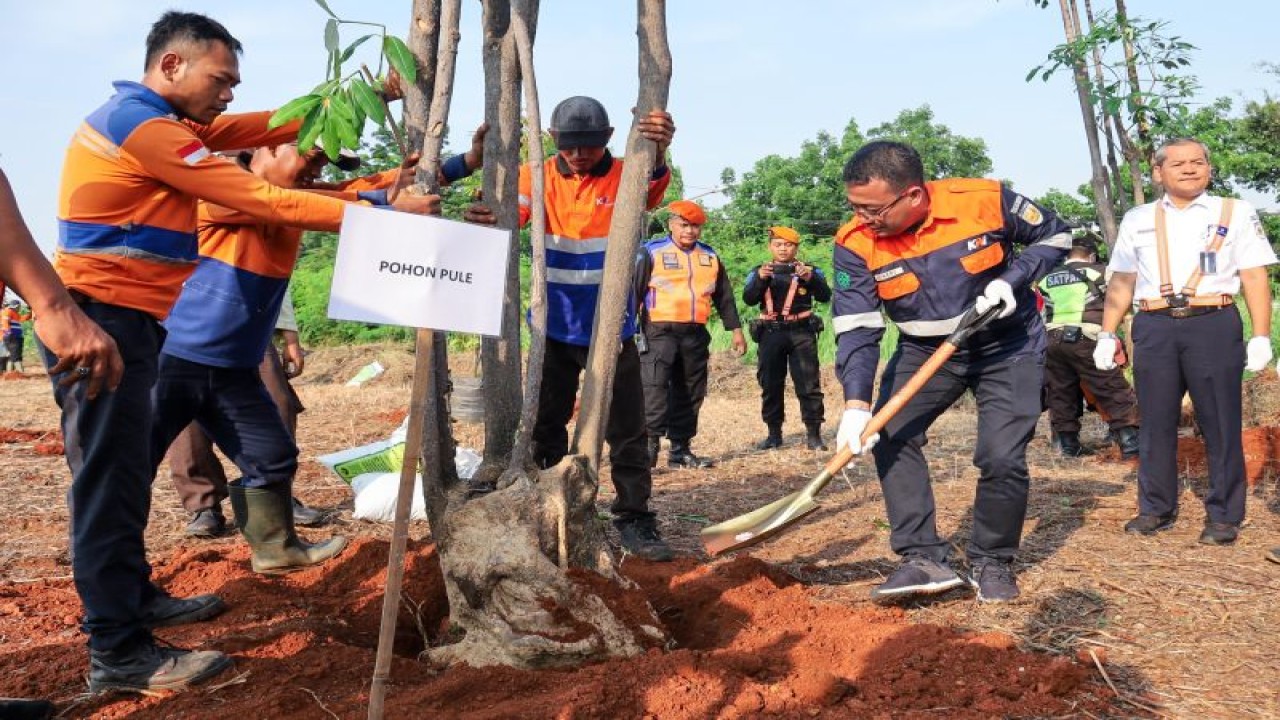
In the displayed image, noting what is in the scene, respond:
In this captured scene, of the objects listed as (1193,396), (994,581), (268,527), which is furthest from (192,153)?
(1193,396)

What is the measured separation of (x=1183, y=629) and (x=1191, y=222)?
2227 mm

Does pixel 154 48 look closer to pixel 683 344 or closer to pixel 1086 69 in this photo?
pixel 683 344

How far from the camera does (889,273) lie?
12.1ft

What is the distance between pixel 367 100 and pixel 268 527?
2.23 metres

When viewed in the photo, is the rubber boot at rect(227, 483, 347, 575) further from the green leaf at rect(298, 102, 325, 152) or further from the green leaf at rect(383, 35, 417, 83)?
the green leaf at rect(383, 35, 417, 83)

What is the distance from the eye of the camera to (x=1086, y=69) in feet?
23.8

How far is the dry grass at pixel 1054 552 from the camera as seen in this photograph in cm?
301

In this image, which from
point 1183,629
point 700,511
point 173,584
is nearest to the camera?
point 1183,629

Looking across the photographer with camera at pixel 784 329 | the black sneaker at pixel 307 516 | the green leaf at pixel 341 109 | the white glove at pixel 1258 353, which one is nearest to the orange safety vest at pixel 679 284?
the photographer with camera at pixel 784 329

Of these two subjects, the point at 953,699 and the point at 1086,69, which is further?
the point at 1086,69

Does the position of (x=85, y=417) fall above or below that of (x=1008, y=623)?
above

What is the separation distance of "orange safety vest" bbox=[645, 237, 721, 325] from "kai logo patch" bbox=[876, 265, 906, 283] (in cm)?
390

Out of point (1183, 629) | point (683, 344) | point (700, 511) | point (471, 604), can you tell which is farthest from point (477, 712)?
point (683, 344)

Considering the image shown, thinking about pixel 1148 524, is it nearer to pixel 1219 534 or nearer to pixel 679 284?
pixel 1219 534
